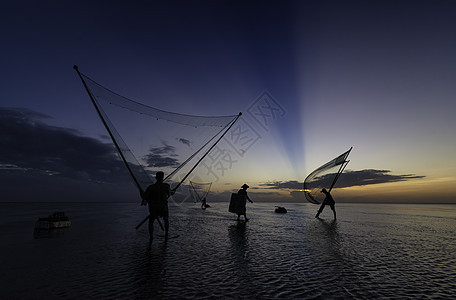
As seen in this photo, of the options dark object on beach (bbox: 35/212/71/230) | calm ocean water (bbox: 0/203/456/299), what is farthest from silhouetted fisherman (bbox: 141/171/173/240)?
dark object on beach (bbox: 35/212/71/230)

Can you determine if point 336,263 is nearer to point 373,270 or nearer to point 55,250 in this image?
point 373,270

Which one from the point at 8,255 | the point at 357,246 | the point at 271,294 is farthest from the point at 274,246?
the point at 8,255

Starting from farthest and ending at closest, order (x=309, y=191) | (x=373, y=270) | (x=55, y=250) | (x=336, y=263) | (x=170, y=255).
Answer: (x=309, y=191) < (x=55, y=250) < (x=170, y=255) < (x=336, y=263) < (x=373, y=270)

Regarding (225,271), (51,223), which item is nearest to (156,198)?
(225,271)

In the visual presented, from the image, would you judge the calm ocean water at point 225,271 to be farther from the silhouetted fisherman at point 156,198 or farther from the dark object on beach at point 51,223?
the dark object on beach at point 51,223

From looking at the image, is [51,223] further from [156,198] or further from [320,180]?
[320,180]

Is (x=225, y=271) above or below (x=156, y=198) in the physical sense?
below

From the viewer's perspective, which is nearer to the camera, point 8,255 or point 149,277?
point 149,277

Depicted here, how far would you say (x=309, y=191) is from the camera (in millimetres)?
24422

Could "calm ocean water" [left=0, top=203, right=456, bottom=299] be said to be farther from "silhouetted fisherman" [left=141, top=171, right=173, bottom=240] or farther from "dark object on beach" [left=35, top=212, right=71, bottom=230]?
"dark object on beach" [left=35, top=212, right=71, bottom=230]

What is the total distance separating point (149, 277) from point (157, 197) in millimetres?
4451

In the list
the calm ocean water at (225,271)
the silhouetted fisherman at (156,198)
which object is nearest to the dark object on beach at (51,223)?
the calm ocean water at (225,271)

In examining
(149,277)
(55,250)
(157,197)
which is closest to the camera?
(149,277)

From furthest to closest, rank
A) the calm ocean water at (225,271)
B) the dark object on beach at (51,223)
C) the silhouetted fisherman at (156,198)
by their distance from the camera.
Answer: the dark object on beach at (51,223)
the silhouetted fisherman at (156,198)
the calm ocean water at (225,271)
